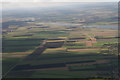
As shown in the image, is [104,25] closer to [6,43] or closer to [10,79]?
[6,43]

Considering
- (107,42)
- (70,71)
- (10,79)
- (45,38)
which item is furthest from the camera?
(45,38)

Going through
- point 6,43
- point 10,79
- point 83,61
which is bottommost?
point 10,79

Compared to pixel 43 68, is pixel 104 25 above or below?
above

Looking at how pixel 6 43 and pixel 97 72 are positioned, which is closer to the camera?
pixel 97 72

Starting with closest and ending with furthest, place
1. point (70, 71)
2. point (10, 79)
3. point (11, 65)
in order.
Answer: point (10, 79) → point (70, 71) → point (11, 65)

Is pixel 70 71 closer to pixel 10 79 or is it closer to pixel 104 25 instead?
pixel 10 79

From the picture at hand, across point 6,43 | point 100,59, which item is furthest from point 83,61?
point 6,43

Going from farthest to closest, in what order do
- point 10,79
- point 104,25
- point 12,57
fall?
point 104,25
point 12,57
point 10,79

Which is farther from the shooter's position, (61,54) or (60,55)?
(61,54)

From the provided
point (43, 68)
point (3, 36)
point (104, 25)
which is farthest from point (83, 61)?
point (104, 25)
